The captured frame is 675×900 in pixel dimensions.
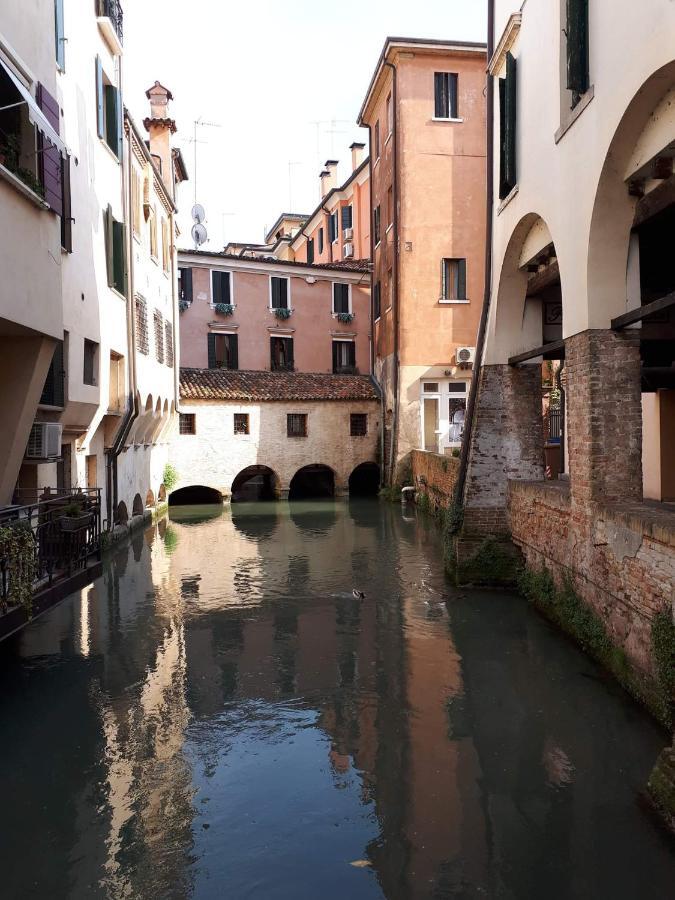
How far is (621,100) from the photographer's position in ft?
23.9

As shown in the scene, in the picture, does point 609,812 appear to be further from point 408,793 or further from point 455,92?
point 455,92

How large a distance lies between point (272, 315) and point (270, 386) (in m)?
3.60

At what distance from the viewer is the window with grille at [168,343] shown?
73.6ft

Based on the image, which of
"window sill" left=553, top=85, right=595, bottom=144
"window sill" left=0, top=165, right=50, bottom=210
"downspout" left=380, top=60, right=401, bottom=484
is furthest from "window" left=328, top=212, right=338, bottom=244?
"window sill" left=0, top=165, right=50, bottom=210

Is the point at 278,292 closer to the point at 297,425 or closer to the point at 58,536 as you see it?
the point at 297,425

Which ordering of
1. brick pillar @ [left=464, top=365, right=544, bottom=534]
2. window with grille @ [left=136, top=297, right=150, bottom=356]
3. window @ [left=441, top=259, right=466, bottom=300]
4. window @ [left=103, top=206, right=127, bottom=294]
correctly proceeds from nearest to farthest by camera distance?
brick pillar @ [left=464, top=365, right=544, bottom=534]
window @ [left=103, top=206, right=127, bottom=294]
window with grille @ [left=136, top=297, right=150, bottom=356]
window @ [left=441, top=259, right=466, bottom=300]

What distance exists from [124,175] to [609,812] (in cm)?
1544

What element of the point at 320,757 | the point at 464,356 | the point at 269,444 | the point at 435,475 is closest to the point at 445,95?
the point at 464,356

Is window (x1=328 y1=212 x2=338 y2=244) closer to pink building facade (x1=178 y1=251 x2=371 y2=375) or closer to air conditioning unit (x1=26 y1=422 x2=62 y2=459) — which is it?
pink building facade (x1=178 y1=251 x2=371 y2=375)

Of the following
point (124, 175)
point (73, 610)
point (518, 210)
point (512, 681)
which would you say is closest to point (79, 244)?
point (124, 175)

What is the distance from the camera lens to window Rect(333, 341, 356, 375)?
99.0 ft

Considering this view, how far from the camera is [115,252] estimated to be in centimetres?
1562

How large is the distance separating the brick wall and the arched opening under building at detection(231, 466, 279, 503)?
5.48 meters

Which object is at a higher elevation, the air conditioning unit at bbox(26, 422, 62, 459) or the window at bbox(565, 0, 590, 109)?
the window at bbox(565, 0, 590, 109)
